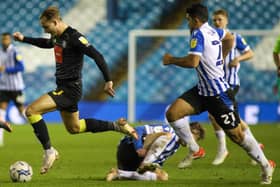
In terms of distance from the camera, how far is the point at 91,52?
8859 millimetres

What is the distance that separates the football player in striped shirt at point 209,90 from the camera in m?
8.19

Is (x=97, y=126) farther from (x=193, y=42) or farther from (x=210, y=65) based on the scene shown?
(x=193, y=42)

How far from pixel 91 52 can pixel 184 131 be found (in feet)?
4.25

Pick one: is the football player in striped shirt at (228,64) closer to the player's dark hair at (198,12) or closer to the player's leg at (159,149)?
the player's leg at (159,149)

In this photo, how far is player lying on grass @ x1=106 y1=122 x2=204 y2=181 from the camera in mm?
8602

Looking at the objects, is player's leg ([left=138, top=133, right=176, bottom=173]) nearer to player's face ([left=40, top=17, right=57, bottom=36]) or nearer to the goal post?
player's face ([left=40, top=17, right=57, bottom=36])

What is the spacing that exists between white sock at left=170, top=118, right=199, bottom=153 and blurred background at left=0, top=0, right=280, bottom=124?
962 centimetres

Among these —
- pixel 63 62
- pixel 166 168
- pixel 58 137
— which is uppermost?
pixel 63 62

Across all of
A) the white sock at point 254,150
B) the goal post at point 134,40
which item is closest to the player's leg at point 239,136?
the white sock at point 254,150

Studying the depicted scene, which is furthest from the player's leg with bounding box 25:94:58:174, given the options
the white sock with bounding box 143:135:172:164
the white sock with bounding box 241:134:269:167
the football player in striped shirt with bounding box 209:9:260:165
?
the football player in striped shirt with bounding box 209:9:260:165

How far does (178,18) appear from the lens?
68.4ft

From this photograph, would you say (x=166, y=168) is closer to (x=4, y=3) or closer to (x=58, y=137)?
(x=58, y=137)

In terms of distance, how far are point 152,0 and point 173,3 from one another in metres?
0.55

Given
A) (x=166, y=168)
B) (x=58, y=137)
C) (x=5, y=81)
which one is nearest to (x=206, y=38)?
(x=166, y=168)
